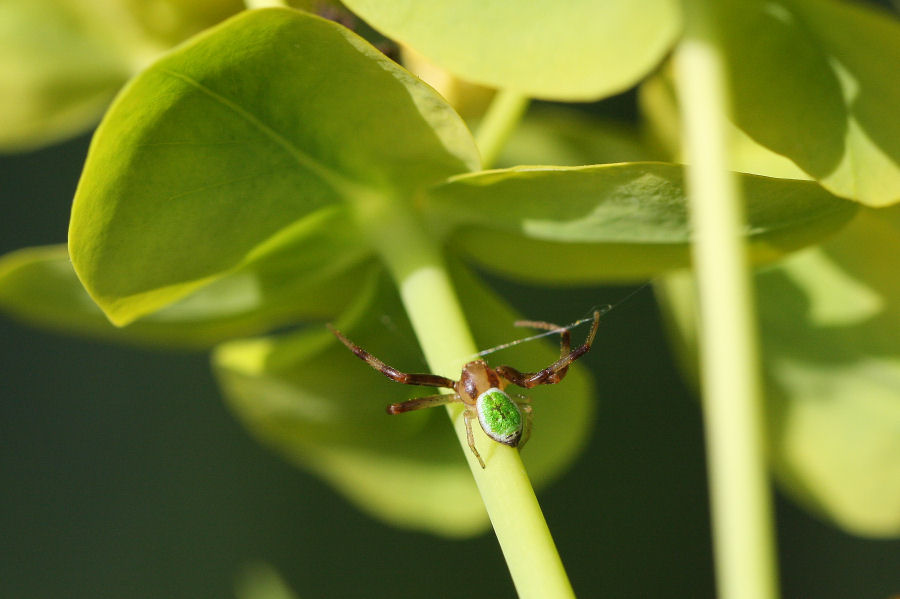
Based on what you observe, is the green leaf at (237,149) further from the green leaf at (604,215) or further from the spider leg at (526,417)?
the spider leg at (526,417)

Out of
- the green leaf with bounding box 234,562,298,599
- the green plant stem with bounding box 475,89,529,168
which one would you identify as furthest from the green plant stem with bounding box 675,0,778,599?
the green leaf with bounding box 234,562,298,599

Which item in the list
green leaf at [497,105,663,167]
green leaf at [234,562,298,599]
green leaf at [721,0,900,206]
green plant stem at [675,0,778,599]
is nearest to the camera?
green plant stem at [675,0,778,599]

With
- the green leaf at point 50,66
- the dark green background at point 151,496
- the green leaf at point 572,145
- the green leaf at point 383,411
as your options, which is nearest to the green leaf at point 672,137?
the green leaf at point 572,145

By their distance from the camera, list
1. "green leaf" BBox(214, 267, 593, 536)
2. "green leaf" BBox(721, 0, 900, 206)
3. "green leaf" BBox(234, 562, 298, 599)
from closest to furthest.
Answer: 1. "green leaf" BBox(721, 0, 900, 206)
2. "green leaf" BBox(214, 267, 593, 536)
3. "green leaf" BBox(234, 562, 298, 599)

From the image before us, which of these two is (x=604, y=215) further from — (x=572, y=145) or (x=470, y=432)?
(x=572, y=145)

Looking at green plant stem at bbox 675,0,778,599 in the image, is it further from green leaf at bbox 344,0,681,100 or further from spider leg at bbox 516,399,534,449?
spider leg at bbox 516,399,534,449

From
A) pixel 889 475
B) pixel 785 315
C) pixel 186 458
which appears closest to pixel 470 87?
pixel 785 315

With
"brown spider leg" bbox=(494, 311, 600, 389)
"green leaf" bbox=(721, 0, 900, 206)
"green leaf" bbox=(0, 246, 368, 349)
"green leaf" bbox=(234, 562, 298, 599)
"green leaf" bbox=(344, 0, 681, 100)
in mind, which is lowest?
"green leaf" bbox=(234, 562, 298, 599)

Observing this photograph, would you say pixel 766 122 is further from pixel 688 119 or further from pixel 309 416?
pixel 309 416
